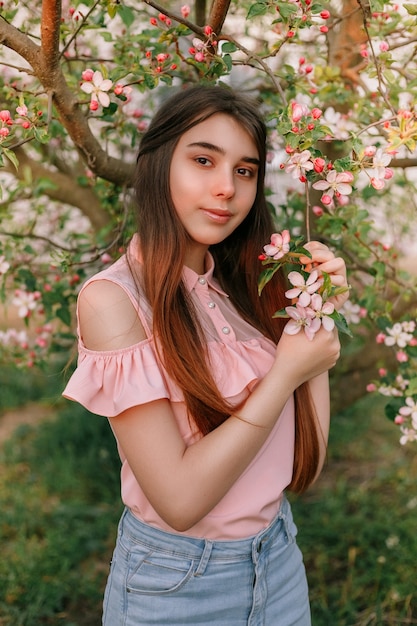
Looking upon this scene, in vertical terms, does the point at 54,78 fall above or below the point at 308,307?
above

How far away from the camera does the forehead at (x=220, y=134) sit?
4.96ft

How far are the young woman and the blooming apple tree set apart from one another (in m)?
0.17

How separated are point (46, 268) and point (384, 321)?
125cm

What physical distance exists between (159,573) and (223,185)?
0.87m

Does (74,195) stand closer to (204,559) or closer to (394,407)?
(394,407)

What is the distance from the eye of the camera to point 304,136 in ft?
4.17

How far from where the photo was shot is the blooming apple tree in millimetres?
1404

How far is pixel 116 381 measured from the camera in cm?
132

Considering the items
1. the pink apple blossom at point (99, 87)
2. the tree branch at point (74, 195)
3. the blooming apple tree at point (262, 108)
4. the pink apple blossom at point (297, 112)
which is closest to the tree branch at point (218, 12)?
the blooming apple tree at point (262, 108)

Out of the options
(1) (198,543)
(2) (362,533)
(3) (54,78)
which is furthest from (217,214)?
(2) (362,533)

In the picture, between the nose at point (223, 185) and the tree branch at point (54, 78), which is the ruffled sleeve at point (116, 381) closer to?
the nose at point (223, 185)

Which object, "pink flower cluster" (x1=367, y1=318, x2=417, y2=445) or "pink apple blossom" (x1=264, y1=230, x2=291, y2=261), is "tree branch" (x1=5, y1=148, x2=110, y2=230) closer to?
"pink flower cluster" (x1=367, y1=318, x2=417, y2=445)

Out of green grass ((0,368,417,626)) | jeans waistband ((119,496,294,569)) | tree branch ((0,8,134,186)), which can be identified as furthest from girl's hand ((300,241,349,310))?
green grass ((0,368,417,626))

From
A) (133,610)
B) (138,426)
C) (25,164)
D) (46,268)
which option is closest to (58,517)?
(46,268)
